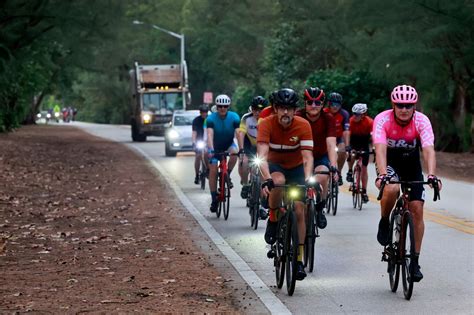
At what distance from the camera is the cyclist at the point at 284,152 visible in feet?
32.5

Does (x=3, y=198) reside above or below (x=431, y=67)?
below

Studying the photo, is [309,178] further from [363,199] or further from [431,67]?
[431,67]

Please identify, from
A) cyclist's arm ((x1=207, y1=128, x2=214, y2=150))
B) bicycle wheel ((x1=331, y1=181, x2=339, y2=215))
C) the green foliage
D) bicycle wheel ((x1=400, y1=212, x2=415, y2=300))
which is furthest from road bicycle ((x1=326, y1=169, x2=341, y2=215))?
the green foliage

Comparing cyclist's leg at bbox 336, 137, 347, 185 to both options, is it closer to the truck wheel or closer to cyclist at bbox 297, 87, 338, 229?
cyclist at bbox 297, 87, 338, 229

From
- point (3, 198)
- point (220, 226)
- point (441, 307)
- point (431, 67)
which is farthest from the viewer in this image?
point (431, 67)

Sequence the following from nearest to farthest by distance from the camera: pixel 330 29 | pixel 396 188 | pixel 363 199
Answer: pixel 396 188 → pixel 363 199 → pixel 330 29

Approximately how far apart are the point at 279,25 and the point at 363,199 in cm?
4639

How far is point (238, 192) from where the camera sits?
72.9 ft

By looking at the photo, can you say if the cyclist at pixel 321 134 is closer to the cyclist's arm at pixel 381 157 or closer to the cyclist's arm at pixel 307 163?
the cyclist's arm at pixel 307 163

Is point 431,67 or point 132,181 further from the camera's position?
point 431,67

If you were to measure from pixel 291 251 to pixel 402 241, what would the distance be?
1.00 meters

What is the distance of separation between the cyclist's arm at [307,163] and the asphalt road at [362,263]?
1.09 meters

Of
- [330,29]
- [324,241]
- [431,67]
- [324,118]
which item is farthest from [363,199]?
[330,29]

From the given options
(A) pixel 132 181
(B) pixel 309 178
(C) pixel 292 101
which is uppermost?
(C) pixel 292 101
